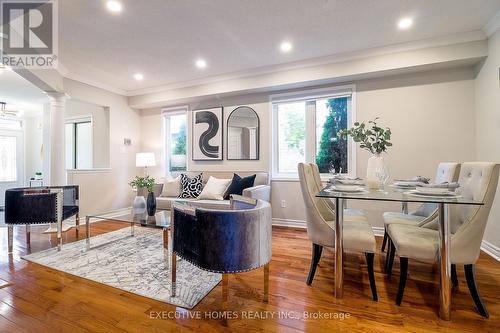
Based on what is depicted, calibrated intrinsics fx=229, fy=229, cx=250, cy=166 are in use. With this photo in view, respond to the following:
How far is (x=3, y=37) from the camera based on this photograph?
2369 millimetres

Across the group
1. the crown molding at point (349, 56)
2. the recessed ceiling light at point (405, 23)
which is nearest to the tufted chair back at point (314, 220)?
the recessed ceiling light at point (405, 23)

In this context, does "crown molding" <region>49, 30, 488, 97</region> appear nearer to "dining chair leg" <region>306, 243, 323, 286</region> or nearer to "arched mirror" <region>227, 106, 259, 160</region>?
"arched mirror" <region>227, 106, 259, 160</region>

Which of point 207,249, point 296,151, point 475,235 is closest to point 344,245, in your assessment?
point 475,235

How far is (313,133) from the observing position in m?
3.82

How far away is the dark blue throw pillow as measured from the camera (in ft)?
11.6

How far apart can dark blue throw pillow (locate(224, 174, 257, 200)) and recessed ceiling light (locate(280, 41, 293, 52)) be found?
6.18 ft

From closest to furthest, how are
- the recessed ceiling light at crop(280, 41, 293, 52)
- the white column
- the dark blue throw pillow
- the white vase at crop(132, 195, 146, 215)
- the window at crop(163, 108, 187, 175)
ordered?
the white vase at crop(132, 195, 146, 215), the recessed ceiling light at crop(280, 41, 293, 52), the dark blue throw pillow, the white column, the window at crop(163, 108, 187, 175)

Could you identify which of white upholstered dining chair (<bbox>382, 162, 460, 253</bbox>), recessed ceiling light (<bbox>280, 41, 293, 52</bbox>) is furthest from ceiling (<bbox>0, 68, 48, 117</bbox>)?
white upholstered dining chair (<bbox>382, 162, 460, 253</bbox>)

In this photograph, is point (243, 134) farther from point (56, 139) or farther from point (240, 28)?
point (56, 139)

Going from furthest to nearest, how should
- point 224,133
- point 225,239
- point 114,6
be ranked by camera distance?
point 224,133
point 114,6
point 225,239

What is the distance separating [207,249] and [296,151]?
9.31 ft

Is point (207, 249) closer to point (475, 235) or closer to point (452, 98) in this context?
point (475, 235)

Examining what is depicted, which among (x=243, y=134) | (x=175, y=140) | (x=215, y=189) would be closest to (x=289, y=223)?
(x=215, y=189)

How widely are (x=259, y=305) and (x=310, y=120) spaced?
2.98 metres
